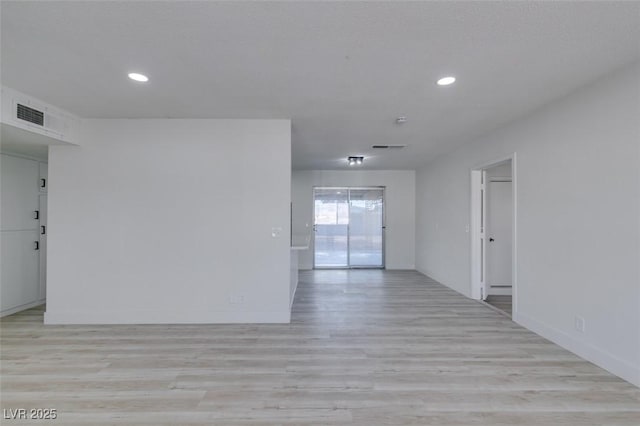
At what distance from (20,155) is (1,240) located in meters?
1.19

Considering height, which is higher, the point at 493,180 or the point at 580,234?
the point at 493,180

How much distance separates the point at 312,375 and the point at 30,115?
3762 mm

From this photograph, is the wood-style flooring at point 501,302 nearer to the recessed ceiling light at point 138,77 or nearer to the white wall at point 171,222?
the white wall at point 171,222

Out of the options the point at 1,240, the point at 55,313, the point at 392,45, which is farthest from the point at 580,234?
the point at 1,240

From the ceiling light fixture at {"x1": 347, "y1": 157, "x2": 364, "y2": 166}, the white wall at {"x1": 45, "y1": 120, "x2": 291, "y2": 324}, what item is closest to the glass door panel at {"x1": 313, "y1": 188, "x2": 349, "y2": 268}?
the ceiling light fixture at {"x1": 347, "y1": 157, "x2": 364, "y2": 166}

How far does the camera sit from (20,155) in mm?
4238

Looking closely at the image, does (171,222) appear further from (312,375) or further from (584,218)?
(584,218)

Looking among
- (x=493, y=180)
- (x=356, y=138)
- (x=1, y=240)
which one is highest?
(x=356, y=138)

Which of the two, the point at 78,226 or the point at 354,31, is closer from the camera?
the point at 354,31

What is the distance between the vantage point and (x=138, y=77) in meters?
2.61

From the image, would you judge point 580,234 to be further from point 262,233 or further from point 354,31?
point 262,233

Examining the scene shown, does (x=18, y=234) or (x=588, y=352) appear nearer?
(x=588, y=352)

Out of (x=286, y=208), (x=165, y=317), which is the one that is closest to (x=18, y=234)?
(x=165, y=317)

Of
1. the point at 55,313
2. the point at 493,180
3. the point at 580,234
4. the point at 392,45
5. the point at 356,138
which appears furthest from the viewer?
the point at 493,180
